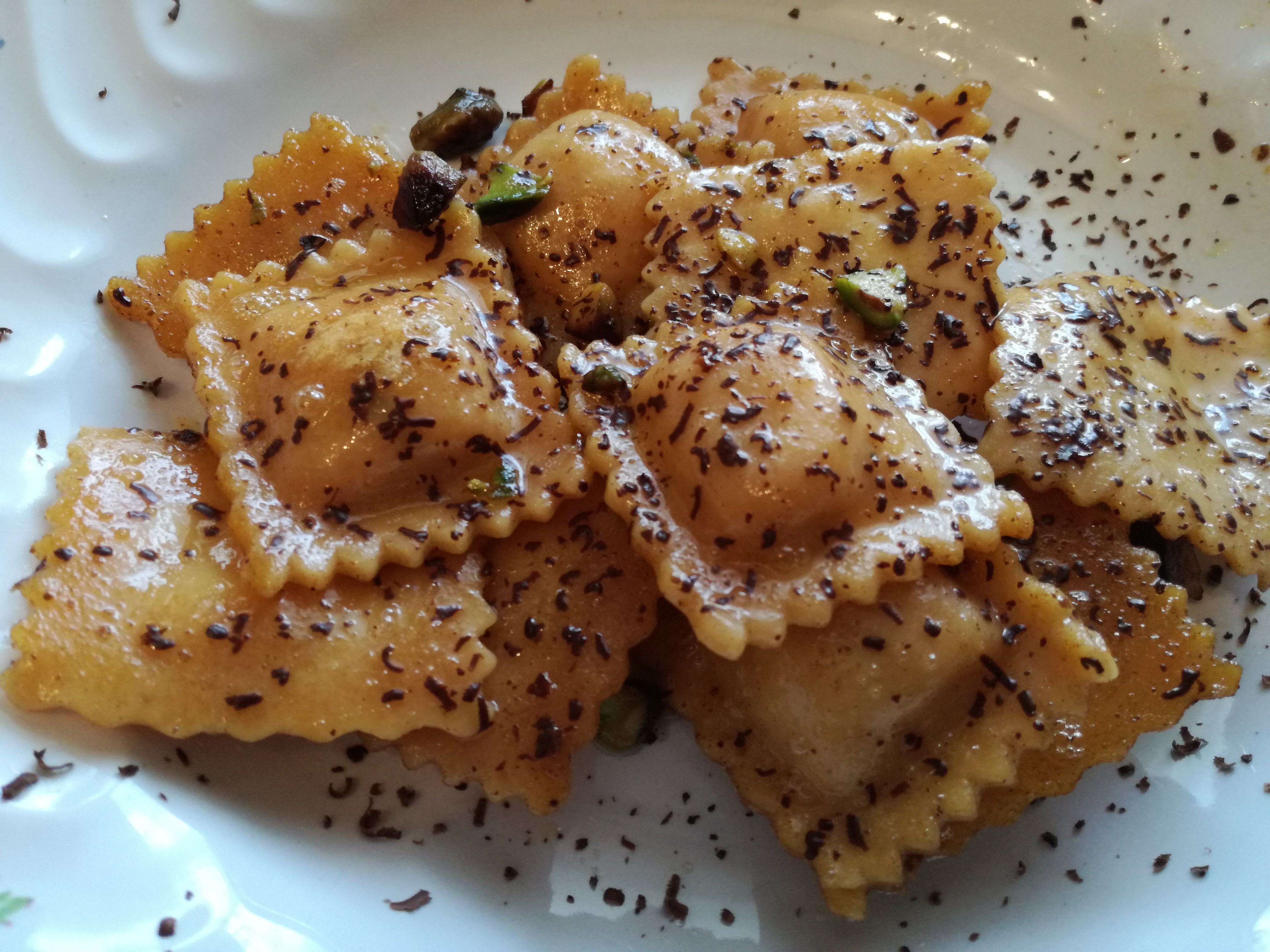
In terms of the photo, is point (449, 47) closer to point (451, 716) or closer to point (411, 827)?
point (451, 716)

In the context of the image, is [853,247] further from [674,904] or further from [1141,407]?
[674,904]

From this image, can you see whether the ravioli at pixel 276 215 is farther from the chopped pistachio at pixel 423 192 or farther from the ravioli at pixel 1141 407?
the ravioli at pixel 1141 407

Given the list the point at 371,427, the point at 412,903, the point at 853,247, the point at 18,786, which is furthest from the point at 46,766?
the point at 853,247

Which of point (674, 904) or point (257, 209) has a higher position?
point (257, 209)

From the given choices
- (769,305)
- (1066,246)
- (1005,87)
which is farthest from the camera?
(1005,87)

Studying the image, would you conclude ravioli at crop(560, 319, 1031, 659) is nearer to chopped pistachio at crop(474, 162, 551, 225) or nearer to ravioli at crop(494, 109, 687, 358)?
ravioli at crop(494, 109, 687, 358)

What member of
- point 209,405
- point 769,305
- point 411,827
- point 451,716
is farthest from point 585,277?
point 411,827
